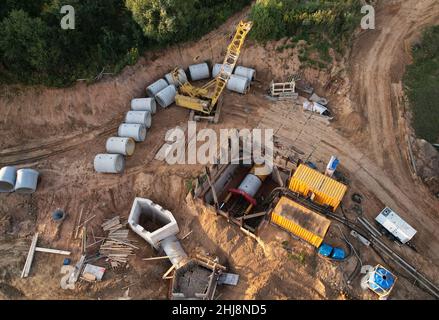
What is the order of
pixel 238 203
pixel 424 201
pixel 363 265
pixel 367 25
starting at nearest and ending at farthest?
pixel 363 265, pixel 424 201, pixel 238 203, pixel 367 25

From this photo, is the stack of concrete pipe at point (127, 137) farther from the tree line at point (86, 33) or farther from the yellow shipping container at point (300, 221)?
the yellow shipping container at point (300, 221)

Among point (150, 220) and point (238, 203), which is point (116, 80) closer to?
point (150, 220)

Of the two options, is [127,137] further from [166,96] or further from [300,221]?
[300,221]

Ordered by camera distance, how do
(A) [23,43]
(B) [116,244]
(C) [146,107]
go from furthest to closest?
1. (C) [146,107]
2. (A) [23,43]
3. (B) [116,244]

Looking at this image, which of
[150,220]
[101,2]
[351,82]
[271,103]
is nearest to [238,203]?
[150,220]

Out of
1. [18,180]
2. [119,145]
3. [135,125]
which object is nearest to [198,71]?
[135,125]

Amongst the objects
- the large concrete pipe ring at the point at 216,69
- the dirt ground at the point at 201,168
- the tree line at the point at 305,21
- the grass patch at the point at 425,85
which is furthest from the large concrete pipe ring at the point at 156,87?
the grass patch at the point at 425,85
